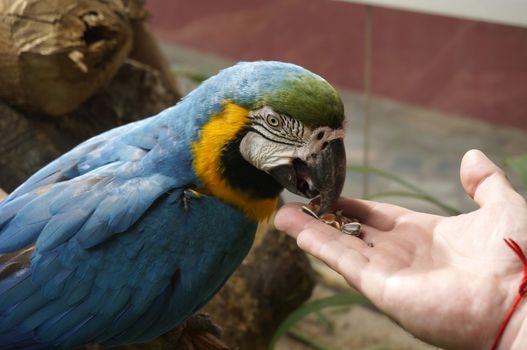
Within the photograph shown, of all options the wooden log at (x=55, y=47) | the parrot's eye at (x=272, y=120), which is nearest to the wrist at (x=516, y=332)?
the parrot's eye at (x=272, y=120)

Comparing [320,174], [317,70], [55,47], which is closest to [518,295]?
[320,174]

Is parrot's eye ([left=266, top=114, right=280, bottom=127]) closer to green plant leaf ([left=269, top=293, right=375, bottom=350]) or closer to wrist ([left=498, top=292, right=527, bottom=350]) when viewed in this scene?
wrist ([left=498, top=292, right=527, bottom=350])

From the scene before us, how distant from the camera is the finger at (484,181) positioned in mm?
946

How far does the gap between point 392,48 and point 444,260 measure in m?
1.55

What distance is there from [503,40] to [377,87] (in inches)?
22.3

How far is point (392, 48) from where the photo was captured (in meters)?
2.37

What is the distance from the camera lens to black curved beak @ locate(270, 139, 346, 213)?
940mm

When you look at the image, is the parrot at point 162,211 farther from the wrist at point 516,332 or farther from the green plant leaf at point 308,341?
the green plant leaf at point 308,341

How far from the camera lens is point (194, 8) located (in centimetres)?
273

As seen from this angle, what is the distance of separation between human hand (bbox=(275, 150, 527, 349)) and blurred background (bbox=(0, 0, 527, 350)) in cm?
45

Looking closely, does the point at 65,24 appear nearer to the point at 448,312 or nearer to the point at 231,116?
the point at 231,116

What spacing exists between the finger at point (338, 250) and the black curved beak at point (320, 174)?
0.17 ft

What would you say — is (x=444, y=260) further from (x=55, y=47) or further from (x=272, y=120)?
(x=55, y=47)

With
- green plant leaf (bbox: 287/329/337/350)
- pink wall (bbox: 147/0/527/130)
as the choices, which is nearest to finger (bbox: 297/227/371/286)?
green plant leaf (bbox: 287/329/337/350)
